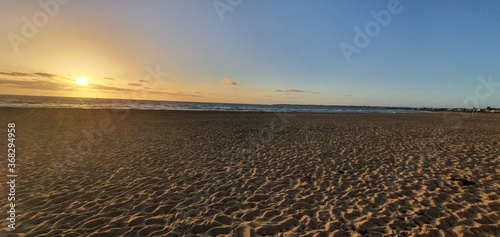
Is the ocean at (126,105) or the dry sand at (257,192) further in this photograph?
the ocean at (126,105)

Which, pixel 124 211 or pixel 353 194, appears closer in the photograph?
pixel 124 211

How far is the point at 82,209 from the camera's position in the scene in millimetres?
5312

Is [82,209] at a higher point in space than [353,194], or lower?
lower

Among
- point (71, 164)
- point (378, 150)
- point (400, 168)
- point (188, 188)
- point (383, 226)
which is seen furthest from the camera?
point (378, 150)

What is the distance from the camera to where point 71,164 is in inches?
349

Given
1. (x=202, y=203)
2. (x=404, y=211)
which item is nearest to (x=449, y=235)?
(x=404, y=211)

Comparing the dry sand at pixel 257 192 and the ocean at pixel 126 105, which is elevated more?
the ocean at pixel 126 105

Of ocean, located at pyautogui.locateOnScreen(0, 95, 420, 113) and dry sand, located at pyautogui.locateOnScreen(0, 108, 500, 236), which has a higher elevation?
ocean, located at pyautogui.locateOnScreen(0, 95, 420, 113)

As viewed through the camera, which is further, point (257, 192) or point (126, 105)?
point (126, 105)

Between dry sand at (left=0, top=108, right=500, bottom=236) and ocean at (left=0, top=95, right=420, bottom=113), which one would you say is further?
ocean at (left=0, top=95, right=420, bottom=113)

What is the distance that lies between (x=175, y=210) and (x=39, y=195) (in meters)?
3.94

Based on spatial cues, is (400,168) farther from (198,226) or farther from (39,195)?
(39,195)

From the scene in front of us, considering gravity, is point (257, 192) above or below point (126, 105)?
below

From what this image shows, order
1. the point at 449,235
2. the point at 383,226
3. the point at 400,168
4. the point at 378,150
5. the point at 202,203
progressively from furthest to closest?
the point at 378,150 < the point at 400,168 < the point at 202,203 < the point at 383,226 < the point at 449,235
